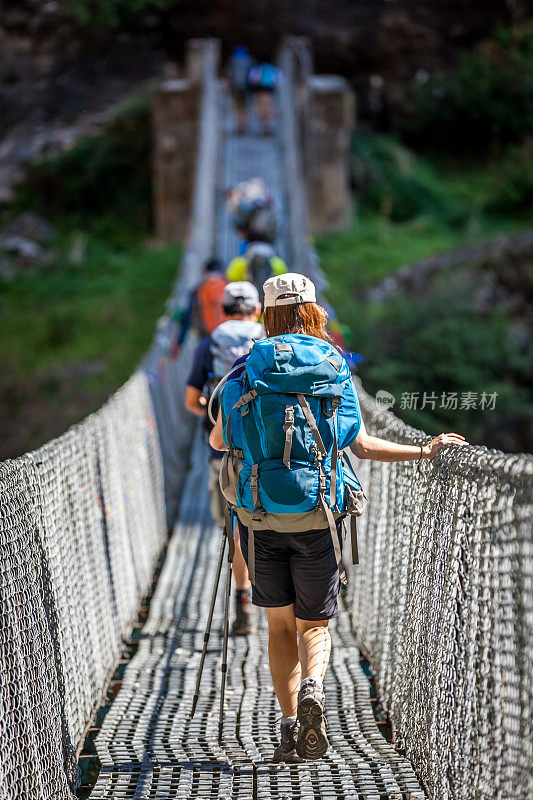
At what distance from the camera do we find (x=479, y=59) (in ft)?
78.5

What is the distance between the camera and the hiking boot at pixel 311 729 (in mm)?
2578

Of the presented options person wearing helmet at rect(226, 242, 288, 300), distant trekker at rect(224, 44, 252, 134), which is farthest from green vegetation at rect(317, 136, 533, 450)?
person wearing helmet at rect(226, 242, 288, 300)

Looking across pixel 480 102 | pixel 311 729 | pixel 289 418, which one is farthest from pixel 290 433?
pixel 480 102

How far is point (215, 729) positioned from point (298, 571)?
0.82 metres

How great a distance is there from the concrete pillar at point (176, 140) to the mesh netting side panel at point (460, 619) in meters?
14.7

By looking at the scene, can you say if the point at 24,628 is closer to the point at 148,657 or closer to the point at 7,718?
the point at 7,718

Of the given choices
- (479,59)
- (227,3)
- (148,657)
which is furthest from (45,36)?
(148,657)

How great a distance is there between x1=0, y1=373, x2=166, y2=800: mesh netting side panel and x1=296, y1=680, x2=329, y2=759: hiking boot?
0.60 meters

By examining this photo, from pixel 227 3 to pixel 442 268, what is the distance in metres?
9.08

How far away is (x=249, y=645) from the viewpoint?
4.04 meters

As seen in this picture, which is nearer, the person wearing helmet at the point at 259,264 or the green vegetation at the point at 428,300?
the person wearing helmet at the point at 259,264

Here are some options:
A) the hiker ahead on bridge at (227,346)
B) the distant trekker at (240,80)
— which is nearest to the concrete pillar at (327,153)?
the distant trekker at (240,80)

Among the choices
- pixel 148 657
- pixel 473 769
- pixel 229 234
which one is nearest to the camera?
pixel 473 769

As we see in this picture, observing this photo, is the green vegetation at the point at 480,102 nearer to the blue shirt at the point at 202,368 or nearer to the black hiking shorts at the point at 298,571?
the blue shirt at the point at 202,368
